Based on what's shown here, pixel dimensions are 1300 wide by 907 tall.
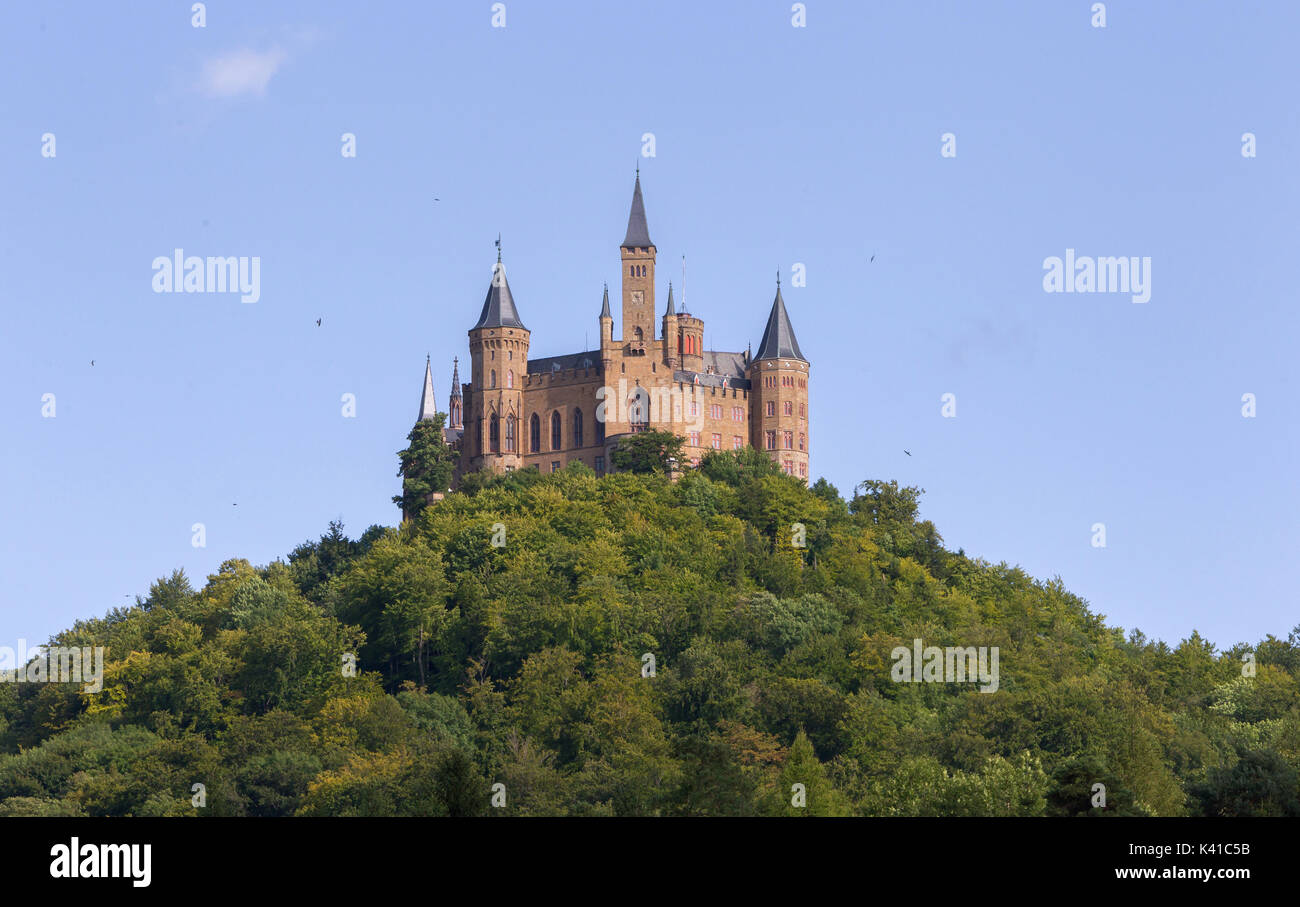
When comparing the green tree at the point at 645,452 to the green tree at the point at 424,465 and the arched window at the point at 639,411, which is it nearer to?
the arched window at the point at 639,411

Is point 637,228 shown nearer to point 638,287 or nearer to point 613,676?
point 638,287

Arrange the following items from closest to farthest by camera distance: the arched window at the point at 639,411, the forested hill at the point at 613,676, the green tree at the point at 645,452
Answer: the forested hill at the point at 613,676 → the green tree at the point at 645,452 → the arched window at the point at 639,411

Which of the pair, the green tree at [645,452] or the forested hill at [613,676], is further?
the green tree at [645,452]

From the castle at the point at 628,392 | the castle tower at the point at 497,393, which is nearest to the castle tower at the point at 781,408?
the castle at the point at 628,392

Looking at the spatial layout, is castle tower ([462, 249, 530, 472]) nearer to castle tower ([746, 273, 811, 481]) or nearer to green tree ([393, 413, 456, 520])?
green tree ([393, 413, 456, 520])
